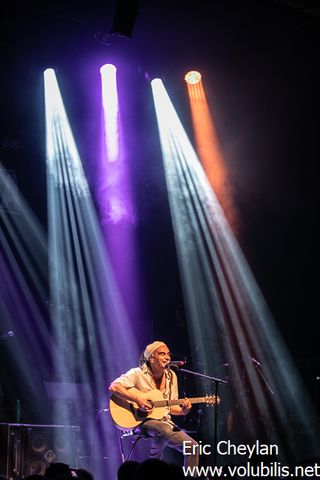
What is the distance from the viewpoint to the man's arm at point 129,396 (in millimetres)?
6258

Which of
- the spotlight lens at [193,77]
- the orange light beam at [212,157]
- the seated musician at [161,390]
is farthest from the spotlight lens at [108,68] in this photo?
the seated musician at [161,390]

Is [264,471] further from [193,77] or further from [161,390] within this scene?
[193,77]

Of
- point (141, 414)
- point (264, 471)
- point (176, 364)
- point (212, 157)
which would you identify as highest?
point (212, 157)

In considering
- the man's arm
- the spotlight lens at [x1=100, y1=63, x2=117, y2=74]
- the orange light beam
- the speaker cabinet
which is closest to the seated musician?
the man's arm

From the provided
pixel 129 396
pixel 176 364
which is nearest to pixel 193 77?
pixel 176 364

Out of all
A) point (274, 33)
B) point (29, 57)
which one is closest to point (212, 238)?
point (274, 33)

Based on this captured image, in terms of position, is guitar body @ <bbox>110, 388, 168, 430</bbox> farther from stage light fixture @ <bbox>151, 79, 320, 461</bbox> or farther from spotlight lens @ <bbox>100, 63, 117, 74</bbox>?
spotlight lens @ <bbox>100, 63, 117, 74</bbox>

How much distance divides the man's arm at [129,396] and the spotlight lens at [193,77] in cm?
576

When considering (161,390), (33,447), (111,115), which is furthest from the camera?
(111,115)

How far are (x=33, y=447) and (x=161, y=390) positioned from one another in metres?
1.61

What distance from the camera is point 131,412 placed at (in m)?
6.33

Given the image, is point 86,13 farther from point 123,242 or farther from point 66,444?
point 66,444

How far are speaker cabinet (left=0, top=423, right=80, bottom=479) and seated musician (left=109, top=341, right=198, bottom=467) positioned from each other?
3.57 ft

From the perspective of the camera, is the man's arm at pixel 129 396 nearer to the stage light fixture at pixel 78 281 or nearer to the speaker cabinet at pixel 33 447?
the speaker cabinet at pixel 33 447
